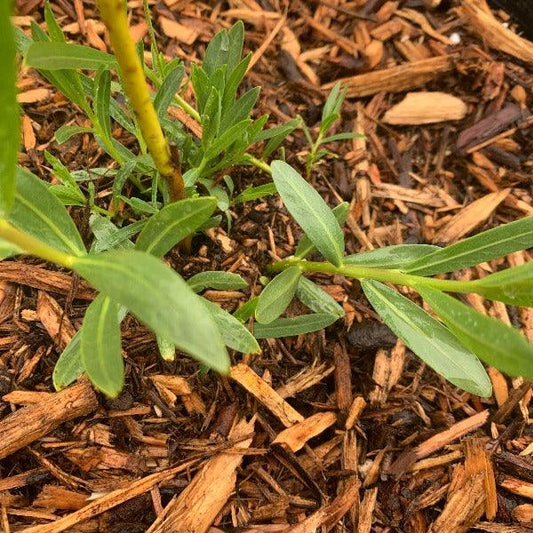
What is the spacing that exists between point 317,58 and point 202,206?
1306mm

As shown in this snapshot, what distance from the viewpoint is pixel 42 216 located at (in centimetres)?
103

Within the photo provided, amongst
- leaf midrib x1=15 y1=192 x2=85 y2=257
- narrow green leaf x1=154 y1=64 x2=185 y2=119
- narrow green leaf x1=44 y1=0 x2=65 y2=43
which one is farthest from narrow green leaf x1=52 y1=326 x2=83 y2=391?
narrow green leaf x1=44 y1=0 x2=65 y2=43

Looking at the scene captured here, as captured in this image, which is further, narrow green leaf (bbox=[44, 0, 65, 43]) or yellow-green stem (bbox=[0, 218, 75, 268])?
narrow green leaf (bbox=[44, 0, 65, 43])

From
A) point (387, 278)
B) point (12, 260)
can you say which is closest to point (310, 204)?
point (387, 278)

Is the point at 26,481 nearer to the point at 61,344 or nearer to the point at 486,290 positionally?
the point at 61,344

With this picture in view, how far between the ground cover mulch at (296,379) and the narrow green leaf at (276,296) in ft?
1.00

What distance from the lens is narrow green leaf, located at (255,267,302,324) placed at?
1.23m

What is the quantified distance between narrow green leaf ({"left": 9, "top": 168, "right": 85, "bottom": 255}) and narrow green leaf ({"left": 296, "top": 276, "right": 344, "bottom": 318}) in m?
0.57

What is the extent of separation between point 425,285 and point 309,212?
0.28 meters

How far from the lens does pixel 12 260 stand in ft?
5.14

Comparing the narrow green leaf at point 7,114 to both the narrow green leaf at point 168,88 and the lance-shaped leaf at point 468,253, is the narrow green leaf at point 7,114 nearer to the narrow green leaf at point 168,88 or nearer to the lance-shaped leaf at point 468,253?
the narrow green leaf at point 168,88

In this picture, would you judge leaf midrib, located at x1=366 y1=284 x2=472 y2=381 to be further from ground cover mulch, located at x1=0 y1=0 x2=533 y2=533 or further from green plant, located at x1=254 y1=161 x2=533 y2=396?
ground cover mulch, located at x1=0 y1=0 x2=533 y2=533

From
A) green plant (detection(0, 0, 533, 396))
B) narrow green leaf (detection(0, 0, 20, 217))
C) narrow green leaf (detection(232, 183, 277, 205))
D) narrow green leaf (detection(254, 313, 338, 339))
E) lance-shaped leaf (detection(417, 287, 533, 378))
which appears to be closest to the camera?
narrow green leaf (detection(0, 0, 20, 217))

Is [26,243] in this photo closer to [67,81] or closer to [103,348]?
[103,348]
